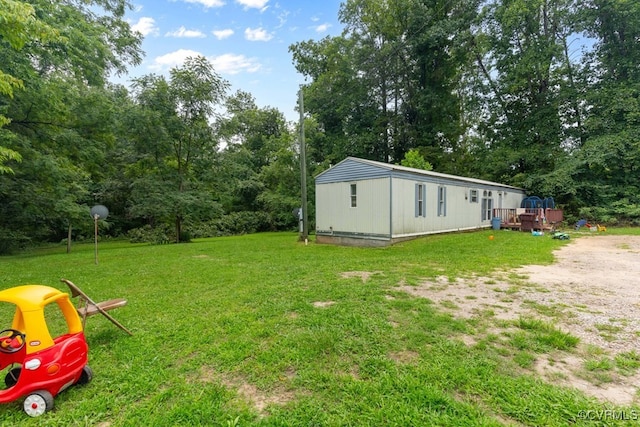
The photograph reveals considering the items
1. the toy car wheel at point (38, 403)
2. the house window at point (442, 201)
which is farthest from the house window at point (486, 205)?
the toy car wheel at point (38, 403)

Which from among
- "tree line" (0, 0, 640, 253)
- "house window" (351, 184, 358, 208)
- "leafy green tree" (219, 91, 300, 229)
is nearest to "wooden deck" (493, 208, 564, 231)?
"tree line" (0, 0, 640, 253)

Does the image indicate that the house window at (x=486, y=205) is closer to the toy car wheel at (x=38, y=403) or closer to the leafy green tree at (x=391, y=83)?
the leafy green tree at (x=391, y=83)

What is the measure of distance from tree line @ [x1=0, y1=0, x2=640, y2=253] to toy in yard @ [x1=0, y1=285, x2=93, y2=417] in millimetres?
4620

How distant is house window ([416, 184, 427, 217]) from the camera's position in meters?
10.9

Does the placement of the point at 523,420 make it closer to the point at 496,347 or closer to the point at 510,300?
the point at 496,347

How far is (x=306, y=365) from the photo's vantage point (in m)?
2.55

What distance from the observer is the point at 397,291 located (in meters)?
4.57

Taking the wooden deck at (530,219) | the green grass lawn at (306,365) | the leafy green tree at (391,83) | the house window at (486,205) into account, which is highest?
the leafy green tree at (391,83)

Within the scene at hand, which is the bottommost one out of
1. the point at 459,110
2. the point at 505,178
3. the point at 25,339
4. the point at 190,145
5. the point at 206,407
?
the point at 206,407

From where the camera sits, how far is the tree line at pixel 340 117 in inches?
390

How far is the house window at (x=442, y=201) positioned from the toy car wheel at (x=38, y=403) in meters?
11.9

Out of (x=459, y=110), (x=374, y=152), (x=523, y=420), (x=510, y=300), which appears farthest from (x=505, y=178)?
(x=523, y=420)

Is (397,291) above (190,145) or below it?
below

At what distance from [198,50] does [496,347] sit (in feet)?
56.4
